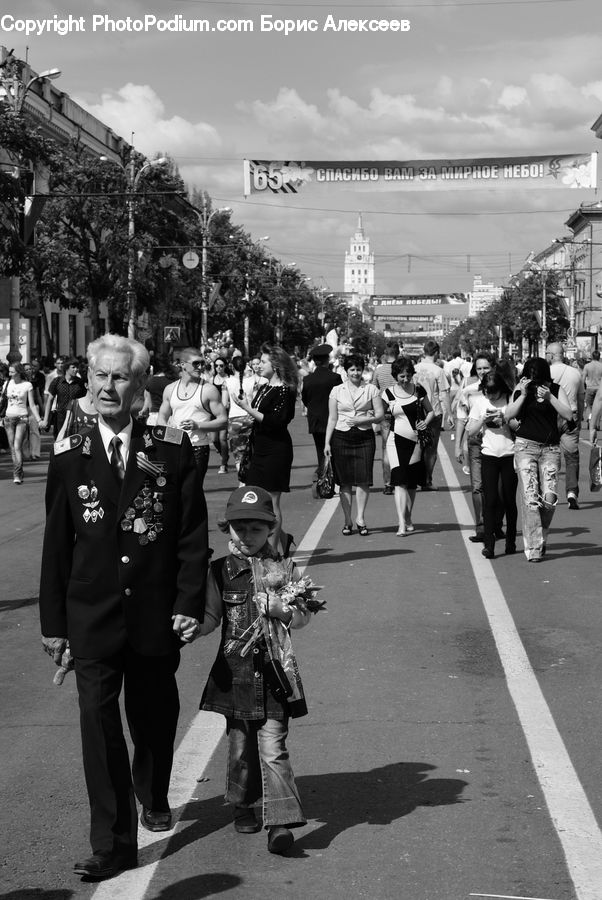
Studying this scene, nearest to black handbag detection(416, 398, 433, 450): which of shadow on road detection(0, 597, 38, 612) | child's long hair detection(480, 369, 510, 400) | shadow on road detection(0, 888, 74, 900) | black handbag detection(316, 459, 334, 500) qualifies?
black handbag detection(316, 459, 334, 500)

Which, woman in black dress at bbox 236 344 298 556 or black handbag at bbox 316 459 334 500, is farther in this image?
black handbag at bbox 316 459 334 500

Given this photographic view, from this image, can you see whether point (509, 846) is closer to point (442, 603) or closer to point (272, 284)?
point (442, 603)

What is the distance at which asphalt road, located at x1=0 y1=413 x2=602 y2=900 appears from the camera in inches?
178

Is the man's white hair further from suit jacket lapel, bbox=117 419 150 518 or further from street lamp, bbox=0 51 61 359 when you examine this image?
street lamp, bbox=0 51 61 359

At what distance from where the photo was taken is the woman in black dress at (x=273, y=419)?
10.6 meters

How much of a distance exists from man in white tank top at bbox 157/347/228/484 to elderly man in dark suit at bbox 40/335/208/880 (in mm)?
6853

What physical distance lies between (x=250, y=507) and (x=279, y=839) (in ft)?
3.72

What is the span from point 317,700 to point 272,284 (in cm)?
8386

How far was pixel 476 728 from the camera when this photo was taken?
6336 mm

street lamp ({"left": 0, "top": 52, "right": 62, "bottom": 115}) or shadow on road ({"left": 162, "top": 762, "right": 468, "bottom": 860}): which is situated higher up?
street lamp ({"left": 0, "top": 52, "right": 62, "bottom": 115})

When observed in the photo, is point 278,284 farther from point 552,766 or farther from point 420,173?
point 552,766

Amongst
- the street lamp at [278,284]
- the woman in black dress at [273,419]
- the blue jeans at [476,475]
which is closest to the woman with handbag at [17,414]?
the blue jeans at [476,475]

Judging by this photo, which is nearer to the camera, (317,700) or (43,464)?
(317,700)

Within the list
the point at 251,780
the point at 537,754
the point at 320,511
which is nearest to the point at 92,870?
the point at 251,780
